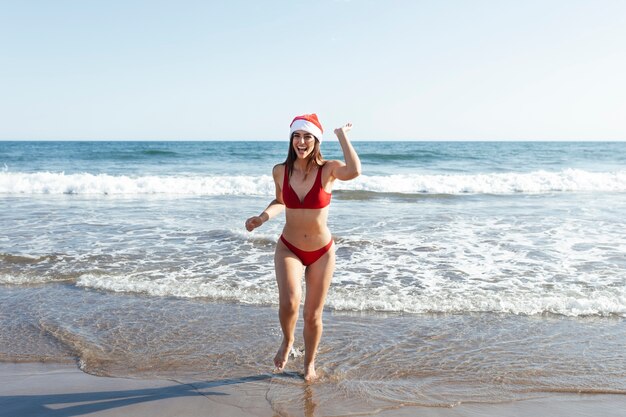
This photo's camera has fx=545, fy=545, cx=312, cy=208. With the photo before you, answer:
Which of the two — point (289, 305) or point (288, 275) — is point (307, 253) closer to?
point (288, 275)

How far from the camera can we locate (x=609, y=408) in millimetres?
3988

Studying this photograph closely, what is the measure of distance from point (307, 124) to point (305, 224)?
2.52 feet

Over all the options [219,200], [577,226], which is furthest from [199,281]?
[219,200]

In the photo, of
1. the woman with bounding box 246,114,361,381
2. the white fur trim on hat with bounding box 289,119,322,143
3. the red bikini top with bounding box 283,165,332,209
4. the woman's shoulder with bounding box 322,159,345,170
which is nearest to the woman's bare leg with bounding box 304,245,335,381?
the woman with bounding box 246,114,361,381

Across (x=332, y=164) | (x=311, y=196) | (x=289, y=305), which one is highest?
(x=332, y=164)

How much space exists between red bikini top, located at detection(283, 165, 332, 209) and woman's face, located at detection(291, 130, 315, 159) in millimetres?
163

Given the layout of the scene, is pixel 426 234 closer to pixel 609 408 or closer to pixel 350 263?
pixel 350 263

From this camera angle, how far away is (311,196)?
13.7 feet

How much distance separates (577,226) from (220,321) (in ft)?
30.3

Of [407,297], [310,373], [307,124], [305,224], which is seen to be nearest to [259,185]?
[407,297]

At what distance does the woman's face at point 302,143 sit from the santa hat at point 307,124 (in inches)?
1.5

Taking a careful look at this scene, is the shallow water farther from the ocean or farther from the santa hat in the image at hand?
the santa hat

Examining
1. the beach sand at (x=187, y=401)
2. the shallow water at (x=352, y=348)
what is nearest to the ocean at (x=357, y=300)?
the shallow water at (x=352, y=348)

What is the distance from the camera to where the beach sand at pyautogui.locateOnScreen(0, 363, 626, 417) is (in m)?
3.90
